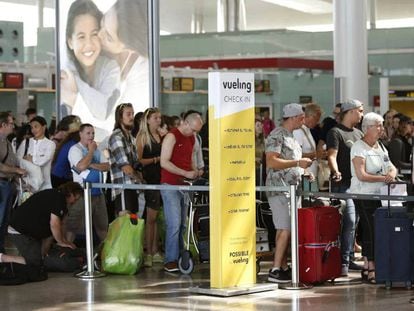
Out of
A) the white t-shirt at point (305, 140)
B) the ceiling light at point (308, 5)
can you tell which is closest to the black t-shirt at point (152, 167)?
the white t-shirt at point (305, 140)

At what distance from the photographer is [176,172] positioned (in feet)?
34.4

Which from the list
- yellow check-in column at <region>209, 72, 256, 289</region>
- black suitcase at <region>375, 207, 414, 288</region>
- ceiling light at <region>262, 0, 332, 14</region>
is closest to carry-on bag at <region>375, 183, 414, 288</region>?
black suitcase at <region>375, 207, 414, 288</region>

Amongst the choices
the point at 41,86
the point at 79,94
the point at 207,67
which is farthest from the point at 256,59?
the point at 79,94

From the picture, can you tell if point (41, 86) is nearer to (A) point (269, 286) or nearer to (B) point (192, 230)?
(B) point (192, 230)

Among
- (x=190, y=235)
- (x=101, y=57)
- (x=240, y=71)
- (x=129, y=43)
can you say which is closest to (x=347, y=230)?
(x=190, y=235)

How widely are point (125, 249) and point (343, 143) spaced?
246 cm

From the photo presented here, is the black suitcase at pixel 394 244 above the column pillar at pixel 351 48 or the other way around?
the other way around

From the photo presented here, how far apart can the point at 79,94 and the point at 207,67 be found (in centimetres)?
1114

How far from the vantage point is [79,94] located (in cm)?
1462

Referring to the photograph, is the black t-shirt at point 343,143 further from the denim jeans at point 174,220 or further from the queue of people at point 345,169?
the denim jeans at point 174,220

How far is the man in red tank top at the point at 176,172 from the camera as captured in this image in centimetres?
1050

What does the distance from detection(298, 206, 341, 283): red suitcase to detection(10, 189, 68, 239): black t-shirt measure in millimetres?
2382

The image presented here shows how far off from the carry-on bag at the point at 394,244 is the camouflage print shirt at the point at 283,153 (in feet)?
2.91

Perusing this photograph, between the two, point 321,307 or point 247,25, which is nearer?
point 321,307
